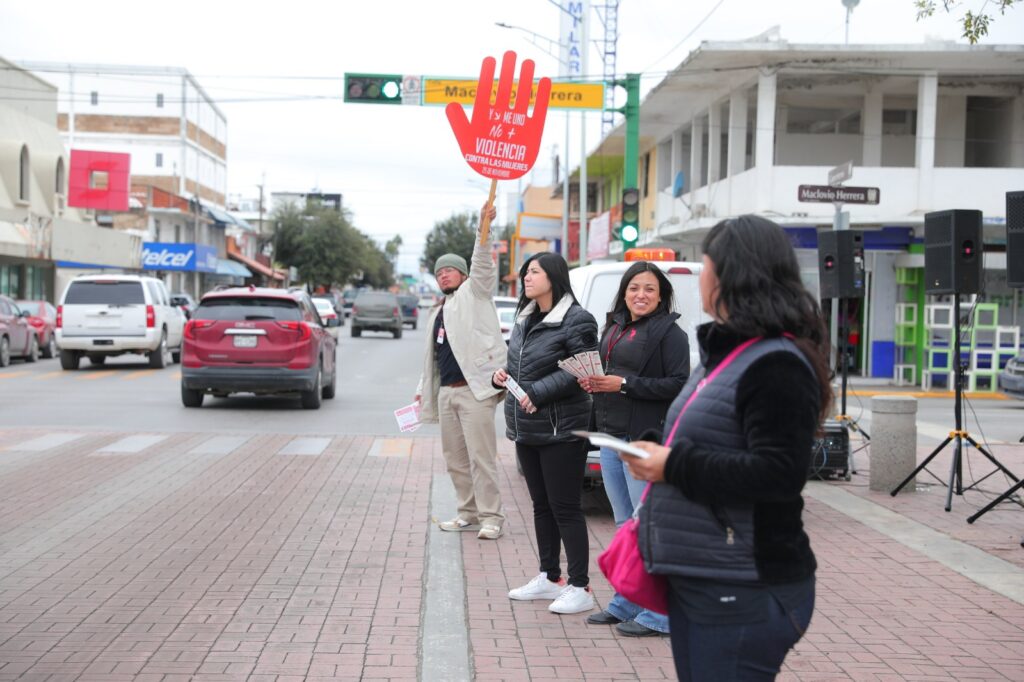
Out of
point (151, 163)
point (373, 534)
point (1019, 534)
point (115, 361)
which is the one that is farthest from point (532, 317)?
point (151, 163)

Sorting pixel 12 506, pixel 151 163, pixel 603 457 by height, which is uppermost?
pixel 151 163

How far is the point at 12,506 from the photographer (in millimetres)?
8766

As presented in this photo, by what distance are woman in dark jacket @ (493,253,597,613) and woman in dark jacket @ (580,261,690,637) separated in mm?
153

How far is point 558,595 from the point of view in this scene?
6129mm

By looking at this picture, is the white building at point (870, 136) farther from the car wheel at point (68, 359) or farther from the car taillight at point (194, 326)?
the car wheel at point (68, 359)

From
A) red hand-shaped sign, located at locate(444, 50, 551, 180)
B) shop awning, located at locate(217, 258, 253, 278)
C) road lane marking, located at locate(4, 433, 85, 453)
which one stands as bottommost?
road lane marking, located at locate(4, 433, 85, 453)

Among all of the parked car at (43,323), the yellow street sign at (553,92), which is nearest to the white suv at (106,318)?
the parked car at (43,323)

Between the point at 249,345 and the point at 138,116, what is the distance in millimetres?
58857

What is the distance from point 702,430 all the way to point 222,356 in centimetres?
1392

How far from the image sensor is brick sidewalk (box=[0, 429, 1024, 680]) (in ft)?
16.8

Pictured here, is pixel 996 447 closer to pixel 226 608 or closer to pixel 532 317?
pixel 532 317

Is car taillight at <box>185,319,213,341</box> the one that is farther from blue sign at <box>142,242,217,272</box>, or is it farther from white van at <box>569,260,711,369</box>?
blue sign at <box>142,242,217,272</box>

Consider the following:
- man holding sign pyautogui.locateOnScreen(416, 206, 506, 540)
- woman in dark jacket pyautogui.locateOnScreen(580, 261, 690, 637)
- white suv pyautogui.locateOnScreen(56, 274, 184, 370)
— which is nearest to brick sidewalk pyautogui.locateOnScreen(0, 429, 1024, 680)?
man holding sign pyautogui.locateOnScreen(416, 206, 506, 540)

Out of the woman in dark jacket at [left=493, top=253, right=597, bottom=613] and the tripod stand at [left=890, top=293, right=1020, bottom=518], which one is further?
the tripod stand at [left=890, top=293, right=1020, bottom=518]
